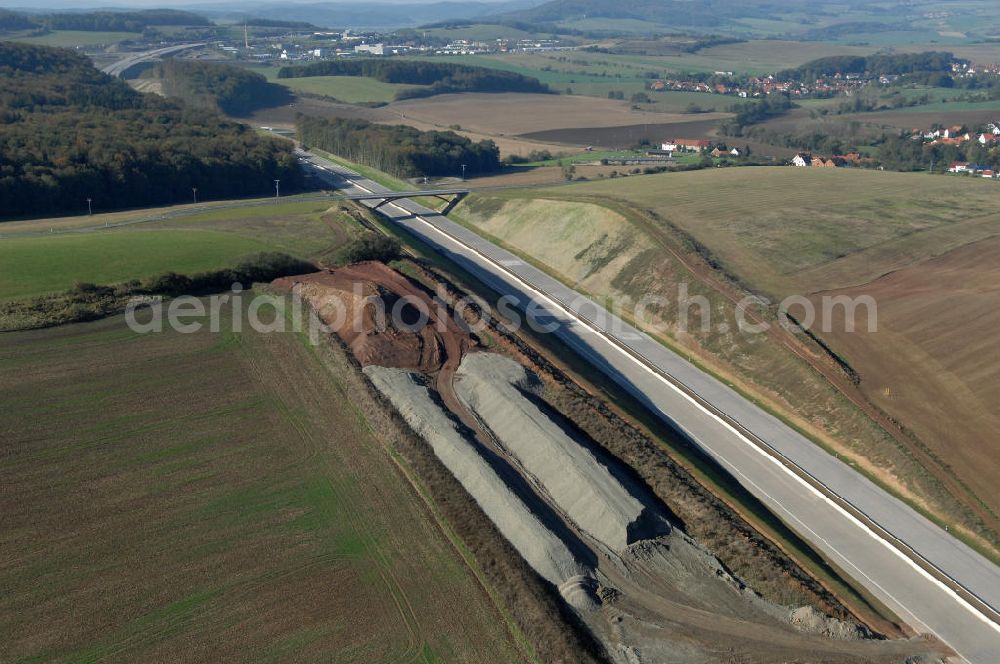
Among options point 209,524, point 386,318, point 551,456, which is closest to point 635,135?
point 386,318

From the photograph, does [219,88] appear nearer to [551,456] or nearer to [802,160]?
[802,160]

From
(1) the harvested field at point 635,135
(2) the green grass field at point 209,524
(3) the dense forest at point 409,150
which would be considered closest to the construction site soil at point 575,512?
(2) the green grass field at point 209,524

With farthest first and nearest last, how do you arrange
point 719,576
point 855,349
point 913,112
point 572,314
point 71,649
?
point 913,112
point 572,314
point 855,349
point 719,576
point 71,649

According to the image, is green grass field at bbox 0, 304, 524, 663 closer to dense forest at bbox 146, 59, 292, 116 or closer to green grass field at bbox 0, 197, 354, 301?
green grass field at bbox 0, 197, 354, 301

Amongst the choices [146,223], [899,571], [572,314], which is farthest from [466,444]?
[146,223]

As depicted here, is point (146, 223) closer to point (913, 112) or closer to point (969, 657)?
point (969, 657)

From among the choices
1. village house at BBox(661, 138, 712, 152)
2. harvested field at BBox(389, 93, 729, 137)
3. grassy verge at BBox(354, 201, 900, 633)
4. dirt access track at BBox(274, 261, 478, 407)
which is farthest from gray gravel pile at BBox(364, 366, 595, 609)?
harvested field at BBox(389, 93, 729, 137)
